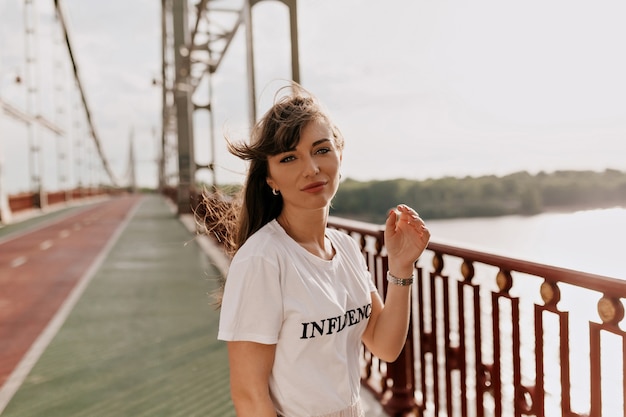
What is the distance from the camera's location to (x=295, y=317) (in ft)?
4.67

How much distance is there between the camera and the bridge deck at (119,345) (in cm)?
372

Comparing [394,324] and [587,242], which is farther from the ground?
[587,242]

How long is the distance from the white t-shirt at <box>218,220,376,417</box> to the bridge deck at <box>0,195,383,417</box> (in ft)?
3.07

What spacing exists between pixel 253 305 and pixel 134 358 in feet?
12.0

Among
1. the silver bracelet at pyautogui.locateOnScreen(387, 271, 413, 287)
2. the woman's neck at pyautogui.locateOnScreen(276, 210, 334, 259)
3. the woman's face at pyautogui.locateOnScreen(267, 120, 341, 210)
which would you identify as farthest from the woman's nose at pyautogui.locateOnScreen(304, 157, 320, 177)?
the silver bracelet at pyautogui.locateOnScreen(387, 271, 413, 287)

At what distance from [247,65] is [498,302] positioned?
533 cm

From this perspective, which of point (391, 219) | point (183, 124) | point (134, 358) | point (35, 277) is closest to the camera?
point (391, 219)

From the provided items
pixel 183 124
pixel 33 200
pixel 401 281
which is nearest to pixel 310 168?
pixel 401 281

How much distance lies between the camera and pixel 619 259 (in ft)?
5.33

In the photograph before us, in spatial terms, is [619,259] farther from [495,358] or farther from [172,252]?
[172,252]

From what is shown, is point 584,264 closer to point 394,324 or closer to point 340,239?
point 394,324

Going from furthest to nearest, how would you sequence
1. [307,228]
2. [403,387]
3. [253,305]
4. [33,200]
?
[33,200], [403,387], [307,228], [253,305]

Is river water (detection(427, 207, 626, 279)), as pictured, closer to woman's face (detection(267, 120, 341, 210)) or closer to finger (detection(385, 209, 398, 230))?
finger (detection(385, 209, 398, 230))

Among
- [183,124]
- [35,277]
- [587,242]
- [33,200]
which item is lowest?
[35,277]
